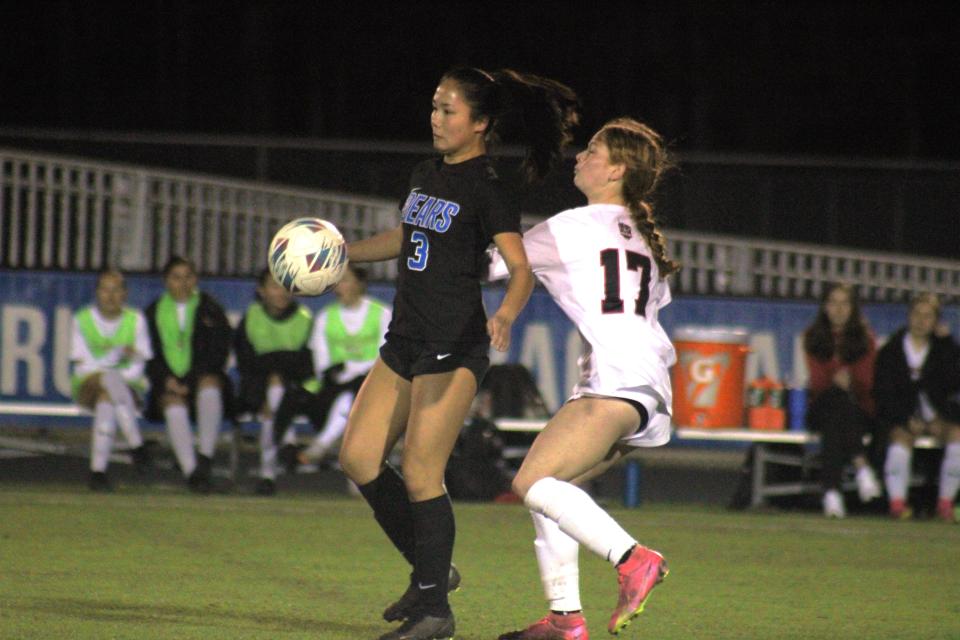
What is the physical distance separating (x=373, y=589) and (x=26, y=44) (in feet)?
47.6

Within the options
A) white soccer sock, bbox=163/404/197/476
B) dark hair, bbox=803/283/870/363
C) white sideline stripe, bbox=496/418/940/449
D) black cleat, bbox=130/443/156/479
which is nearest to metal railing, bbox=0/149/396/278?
black cleat, bbox=130/443/156/479

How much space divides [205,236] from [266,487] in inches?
178

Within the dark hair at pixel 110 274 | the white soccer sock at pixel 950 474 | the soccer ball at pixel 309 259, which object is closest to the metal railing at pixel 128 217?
the dark hair at pixel 110 274

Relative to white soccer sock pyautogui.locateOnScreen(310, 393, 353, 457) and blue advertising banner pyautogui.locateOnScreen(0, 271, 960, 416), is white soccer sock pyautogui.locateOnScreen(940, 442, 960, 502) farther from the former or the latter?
white soccer sock pyautogui.locateOnScreen(310, 393, 353, 457)

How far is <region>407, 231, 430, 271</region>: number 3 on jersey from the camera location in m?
5.86

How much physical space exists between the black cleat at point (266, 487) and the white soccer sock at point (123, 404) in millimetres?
877

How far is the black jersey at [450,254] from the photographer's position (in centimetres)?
581

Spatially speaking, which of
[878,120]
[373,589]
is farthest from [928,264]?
[373,589]

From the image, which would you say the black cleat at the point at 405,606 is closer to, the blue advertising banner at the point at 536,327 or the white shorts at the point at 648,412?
the white shorts at the point at 648,412

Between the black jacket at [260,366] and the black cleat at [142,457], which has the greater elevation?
the black jacket at [260,366]

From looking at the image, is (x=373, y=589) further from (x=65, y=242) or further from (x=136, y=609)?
(x=65, y=242)

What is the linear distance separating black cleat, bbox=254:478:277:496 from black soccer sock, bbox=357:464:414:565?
5.18 meters

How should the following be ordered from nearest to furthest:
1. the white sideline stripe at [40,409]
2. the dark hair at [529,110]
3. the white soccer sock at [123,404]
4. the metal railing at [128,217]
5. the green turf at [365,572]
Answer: the dark hair at [529,110] → the green turf at [365,572] → the white soccer sock at [123,404] → the white sideline stripe at [40,409] → the metal railing at [128,217]

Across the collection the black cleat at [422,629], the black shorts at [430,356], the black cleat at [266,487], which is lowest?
the black cleat at [266,487]
